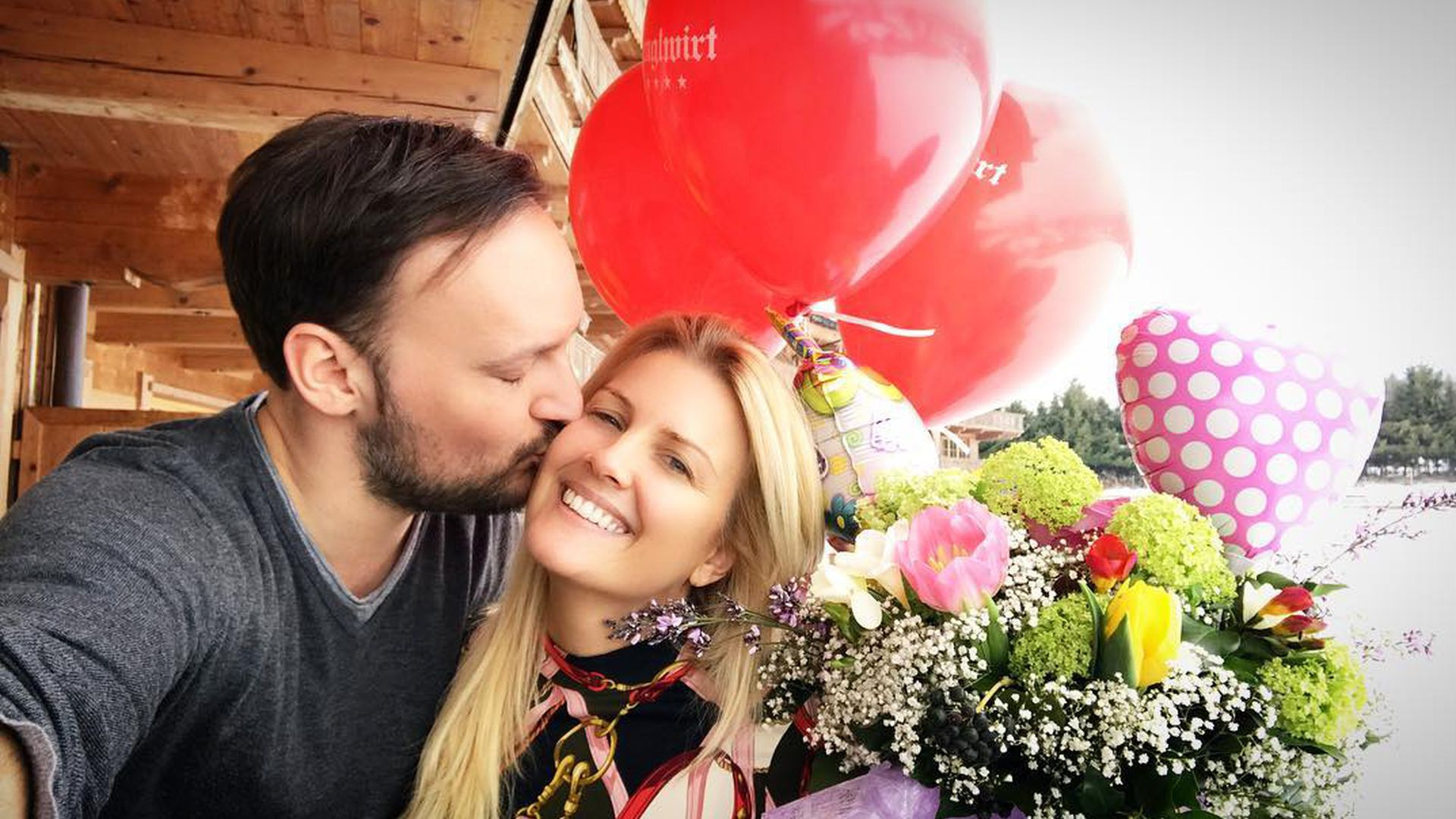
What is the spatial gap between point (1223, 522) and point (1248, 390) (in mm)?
163

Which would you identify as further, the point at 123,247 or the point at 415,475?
the point at 123,247

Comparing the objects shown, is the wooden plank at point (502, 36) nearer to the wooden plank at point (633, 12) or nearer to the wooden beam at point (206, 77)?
the wooden beam at point (206, 77)

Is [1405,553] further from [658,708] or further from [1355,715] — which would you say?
[658,708]

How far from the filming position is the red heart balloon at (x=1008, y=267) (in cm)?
181

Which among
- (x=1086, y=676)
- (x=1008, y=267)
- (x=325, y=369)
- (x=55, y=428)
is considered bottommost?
(x=1086, y=676)

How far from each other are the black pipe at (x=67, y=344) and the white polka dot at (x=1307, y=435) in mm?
6297

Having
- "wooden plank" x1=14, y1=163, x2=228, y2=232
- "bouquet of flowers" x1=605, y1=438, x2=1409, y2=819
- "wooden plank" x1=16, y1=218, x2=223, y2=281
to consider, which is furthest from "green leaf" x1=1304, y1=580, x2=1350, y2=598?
"wooden plank" x1=16, y1=218, x2=223, y2=281

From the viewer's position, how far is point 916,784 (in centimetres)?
98

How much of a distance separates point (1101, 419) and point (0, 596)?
1.60m

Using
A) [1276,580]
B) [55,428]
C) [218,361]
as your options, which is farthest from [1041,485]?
[218,361]

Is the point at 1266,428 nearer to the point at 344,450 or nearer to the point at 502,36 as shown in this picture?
the point at 344,450

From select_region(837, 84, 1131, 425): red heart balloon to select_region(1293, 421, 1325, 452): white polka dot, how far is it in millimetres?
661

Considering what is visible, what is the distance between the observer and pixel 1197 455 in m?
1.23

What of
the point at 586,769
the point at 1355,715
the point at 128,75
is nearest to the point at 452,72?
the point at 128,75
